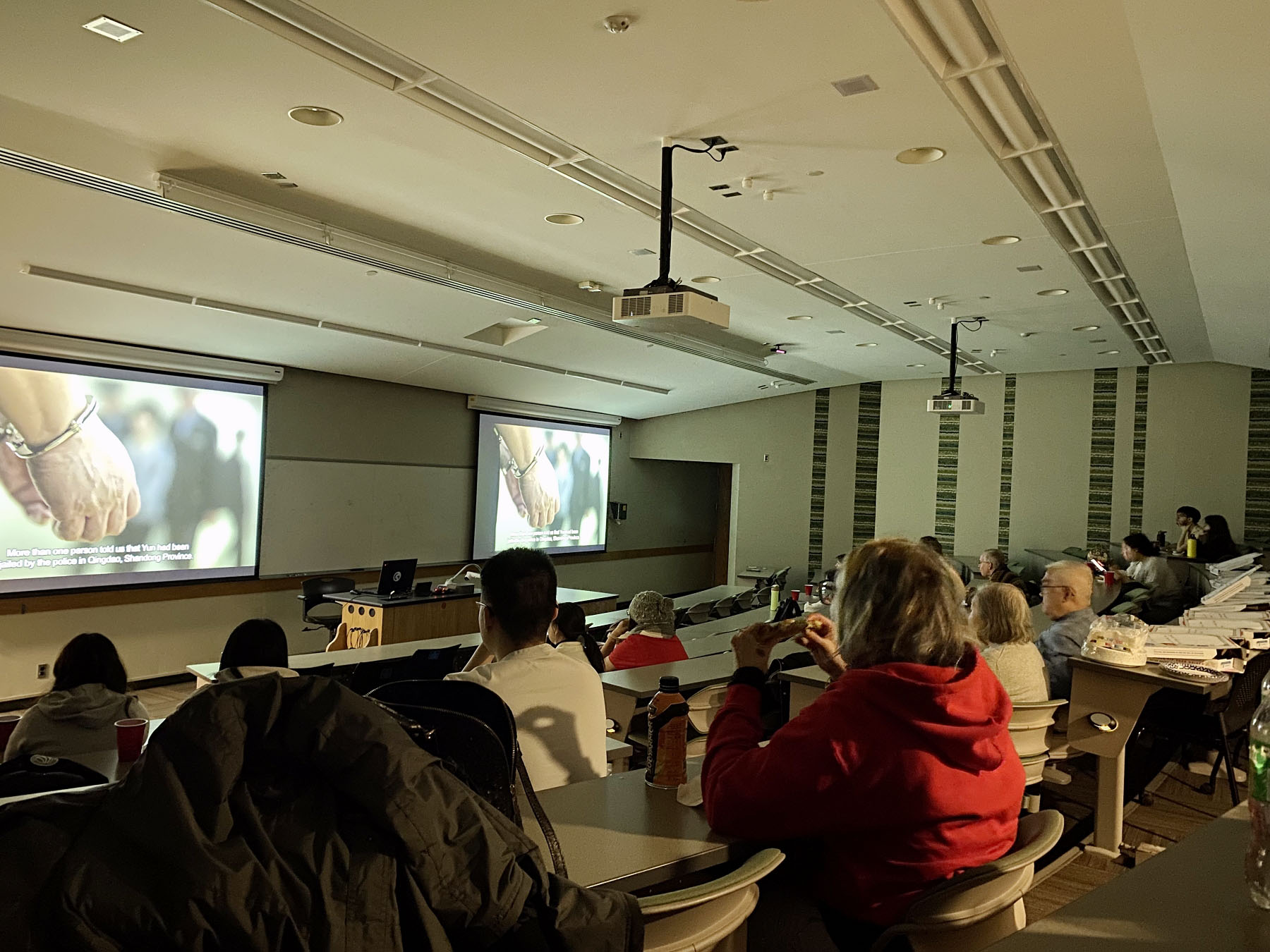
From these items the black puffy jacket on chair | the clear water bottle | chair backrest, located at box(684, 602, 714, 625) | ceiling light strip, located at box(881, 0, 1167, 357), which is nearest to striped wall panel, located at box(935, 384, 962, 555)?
chair backrest, located at box(684, 602, 714, 625)

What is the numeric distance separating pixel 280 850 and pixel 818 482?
512 inches

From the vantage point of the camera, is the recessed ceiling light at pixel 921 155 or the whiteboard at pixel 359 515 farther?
the whiteboard at pixel 359 515

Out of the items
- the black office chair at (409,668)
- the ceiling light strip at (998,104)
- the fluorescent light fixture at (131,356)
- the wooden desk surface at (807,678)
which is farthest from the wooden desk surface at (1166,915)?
the fluorescent light fixture at (131,356)

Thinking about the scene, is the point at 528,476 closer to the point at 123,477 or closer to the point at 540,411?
the point at 540,411

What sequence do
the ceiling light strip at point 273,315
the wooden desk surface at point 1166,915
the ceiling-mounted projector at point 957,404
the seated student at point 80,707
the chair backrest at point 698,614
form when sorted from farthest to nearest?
the chair backrest at point 698,614 < the ceiling-mounted projector at point 957,404 < the ceiling light strip at point 273,315 < the seated student at point 80,707 < the wooden desk surface at point 1166,915

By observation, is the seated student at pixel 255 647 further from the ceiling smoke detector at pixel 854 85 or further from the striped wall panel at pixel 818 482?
the striped wall panel at pixel 818 482

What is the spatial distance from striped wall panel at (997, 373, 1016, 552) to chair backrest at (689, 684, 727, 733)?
389 inches

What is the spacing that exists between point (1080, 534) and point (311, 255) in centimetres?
993

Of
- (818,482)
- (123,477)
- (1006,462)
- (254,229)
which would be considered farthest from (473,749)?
(818,482)

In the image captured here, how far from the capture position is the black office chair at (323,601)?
8.88m

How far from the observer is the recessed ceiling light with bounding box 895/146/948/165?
445 cm

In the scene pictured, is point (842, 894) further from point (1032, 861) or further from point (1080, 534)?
point (1080, 534)

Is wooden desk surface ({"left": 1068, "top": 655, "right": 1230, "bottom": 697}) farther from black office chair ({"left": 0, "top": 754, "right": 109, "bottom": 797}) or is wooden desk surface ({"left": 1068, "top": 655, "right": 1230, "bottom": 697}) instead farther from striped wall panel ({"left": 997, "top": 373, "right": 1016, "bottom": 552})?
striped wall panel ({"left": 997, "top": 373, "right": 1016, "bottom": 552})

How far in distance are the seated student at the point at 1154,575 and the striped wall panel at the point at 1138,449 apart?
123 cm
